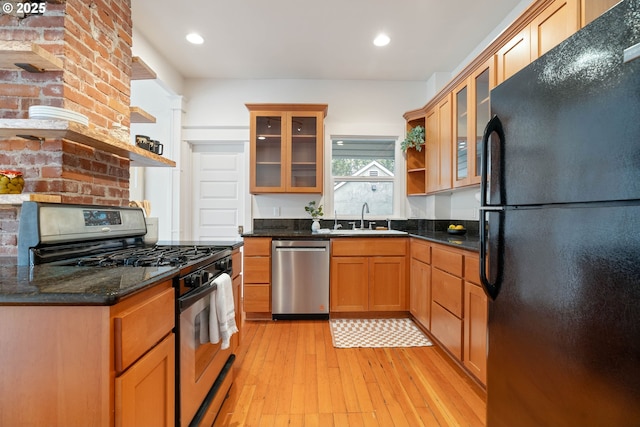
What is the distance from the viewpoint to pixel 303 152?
133 inches

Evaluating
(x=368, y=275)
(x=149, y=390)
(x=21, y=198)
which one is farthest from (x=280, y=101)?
(x=149, y=390)

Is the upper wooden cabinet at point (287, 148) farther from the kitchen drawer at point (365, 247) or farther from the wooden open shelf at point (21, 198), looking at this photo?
the wooden open shelf at point (21, 198)

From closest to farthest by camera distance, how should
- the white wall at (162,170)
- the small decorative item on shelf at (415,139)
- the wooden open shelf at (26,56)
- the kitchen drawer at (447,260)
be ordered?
the wooden open shelf at (26,56) < the kitchen drawer at (447,260) < the small decorative item on shelf at (415,139) < the white wall at (162,170)

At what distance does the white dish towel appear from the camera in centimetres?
132

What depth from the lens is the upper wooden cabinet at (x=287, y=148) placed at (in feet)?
10.8

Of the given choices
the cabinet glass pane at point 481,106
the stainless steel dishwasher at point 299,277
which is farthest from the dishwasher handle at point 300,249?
the cabinet glass pane at point 481,106

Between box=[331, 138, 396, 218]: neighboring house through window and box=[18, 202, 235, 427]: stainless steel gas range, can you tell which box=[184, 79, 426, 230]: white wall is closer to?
box=[331, 138, 396, 218]: neighboring house through window

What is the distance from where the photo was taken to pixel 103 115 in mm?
1758

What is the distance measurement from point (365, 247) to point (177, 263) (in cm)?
210

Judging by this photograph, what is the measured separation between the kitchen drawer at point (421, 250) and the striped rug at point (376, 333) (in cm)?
70

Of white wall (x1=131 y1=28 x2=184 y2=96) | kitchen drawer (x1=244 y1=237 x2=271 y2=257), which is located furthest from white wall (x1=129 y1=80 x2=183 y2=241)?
kitchen drawer (x1=244 y1=237 x2=271 y2=257)

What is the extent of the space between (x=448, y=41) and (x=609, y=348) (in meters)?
3.02

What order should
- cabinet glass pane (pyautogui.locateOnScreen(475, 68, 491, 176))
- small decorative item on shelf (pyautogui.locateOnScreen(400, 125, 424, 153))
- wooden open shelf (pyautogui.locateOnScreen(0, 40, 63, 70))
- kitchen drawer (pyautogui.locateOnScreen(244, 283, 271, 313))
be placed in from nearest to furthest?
wooden open shelf (pyautogui.locateOnScreen(0, 40, 63, 70)) < cabinet glass pane (pyautogui.locateOnScreen(475, 68, 491, 176)) < kitchen drawer (pyautogui.locateOnScreen(244, 283, 271, 313)) < small decorative item on shelf (pyautogui.locateOnScreen(400, 125, 424, 153))

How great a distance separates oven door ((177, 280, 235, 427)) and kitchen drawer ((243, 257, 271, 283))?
1.35 m
